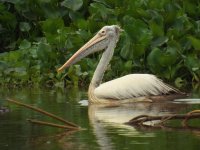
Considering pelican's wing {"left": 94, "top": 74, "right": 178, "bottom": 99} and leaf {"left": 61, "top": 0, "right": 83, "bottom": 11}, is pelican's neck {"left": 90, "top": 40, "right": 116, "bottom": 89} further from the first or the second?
leaf {"left": 61, "top": 0, "right": 83, "bottom": 11}

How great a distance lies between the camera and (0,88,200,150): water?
8.86 metres

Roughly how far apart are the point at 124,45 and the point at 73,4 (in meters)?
2.82

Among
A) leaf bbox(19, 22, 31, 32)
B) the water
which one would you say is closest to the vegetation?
leaf bbox(19, 22, 31, 32)

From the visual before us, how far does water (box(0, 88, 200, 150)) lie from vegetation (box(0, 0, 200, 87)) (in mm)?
3127

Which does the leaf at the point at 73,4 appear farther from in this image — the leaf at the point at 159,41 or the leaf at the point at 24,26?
the leaf at the point at 159,41

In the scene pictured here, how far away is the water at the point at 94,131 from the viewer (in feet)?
29.1

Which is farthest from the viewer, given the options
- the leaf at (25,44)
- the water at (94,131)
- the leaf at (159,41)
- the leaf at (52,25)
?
the leaf at (25,44)

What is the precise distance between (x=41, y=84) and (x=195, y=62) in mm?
2833

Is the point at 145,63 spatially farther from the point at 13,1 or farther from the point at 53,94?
the point at 13,1

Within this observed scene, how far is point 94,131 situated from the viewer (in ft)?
32.6

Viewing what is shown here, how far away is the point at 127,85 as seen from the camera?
45.1 feet

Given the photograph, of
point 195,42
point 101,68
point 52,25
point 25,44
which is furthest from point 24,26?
point 101,68

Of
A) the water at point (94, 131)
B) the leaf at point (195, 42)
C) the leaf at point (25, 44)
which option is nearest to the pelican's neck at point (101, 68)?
the water at point (94, 131)

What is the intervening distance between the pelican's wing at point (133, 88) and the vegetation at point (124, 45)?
117 inches
